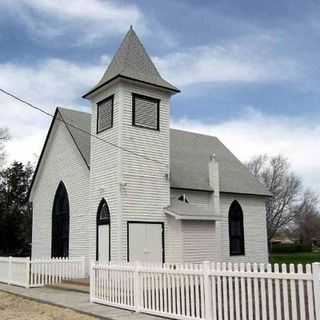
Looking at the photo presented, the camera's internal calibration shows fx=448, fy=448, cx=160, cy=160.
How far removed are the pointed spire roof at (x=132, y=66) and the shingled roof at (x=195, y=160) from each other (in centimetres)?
323

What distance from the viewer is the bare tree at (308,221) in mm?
62250

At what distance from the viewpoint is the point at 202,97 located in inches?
926

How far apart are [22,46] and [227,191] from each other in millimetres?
11672

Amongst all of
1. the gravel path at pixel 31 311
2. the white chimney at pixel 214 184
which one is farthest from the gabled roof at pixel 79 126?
the gravel path at pixel 31 311

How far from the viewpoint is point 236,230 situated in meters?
22.3

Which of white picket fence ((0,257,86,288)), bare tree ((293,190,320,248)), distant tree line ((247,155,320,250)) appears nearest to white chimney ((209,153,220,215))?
white picket fence ((0,257,86,288))

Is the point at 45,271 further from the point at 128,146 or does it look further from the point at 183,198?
the point at 183,198

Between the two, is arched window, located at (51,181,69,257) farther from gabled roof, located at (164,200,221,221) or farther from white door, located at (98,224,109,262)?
gabled roof, located at (164,200,221,221)

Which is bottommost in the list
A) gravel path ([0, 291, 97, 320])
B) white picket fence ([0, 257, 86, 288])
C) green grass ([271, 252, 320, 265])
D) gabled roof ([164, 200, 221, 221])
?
green grass ([271, 252, 320, 265])

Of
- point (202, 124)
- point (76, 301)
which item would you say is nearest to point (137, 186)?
point (76, 301)

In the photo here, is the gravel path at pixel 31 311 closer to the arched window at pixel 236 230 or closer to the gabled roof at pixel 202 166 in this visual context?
the gabled roof at pixel 202 166

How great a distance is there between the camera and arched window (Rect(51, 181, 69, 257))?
2064cm

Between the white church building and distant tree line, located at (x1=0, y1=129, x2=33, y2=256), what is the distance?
1439cm

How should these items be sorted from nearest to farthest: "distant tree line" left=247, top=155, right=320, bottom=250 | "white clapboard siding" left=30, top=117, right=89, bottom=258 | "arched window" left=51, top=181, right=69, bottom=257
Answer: "white clapboard siding" left=30, top=117, right=89, bottom=258 < "arched window" left=51, top=181, right=69, bottom=257 < "distant tree line" left=247, top=155, right=320, bottom=250
